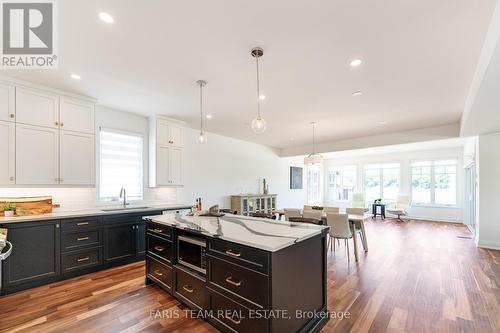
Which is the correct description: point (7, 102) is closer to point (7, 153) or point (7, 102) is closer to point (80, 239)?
point (7, 153)

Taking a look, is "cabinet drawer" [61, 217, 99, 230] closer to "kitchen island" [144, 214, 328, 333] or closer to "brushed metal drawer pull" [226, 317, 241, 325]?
"kitchen island" [144, 214, 328, 333]

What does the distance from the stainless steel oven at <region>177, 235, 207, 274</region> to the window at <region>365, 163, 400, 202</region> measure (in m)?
9.07

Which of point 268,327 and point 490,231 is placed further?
point 490,231

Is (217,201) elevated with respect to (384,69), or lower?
lower

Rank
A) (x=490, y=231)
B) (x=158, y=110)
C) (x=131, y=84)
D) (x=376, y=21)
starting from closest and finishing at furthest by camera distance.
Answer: (x=376, y=21), (x=131, y=84), (x=158, y=110), (x=490, y=231)

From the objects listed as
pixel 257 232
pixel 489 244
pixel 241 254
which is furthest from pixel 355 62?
pixel 489 244

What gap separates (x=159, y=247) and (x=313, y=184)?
340 inches

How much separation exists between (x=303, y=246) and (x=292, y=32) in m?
1.94

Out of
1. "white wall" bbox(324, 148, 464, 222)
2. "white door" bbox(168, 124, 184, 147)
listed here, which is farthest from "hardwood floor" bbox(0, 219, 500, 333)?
"white wall" bbox(324, 148, 464, 222)

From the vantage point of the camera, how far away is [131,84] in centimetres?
314

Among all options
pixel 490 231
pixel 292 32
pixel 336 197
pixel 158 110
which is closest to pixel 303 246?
pixel 292 32

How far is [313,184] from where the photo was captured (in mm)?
10453

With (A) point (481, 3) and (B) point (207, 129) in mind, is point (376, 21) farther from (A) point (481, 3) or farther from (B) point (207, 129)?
(B) point (207, 129)

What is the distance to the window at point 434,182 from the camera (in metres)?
7.99
